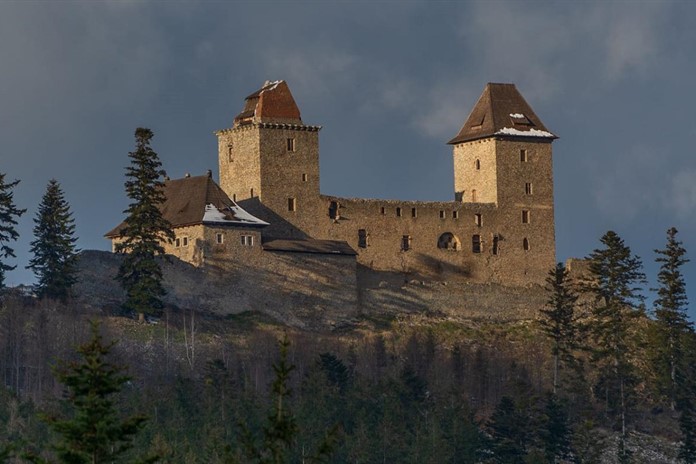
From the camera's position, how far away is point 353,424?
67.2 m

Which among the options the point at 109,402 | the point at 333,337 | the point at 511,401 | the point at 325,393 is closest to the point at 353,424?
the point at 325,393

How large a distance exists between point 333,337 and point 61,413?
59.6 feet

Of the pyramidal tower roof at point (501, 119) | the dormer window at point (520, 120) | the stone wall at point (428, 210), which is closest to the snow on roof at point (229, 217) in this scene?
the stone wall at point (428, 210)

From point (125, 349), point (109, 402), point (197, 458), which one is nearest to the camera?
point (109, 402)

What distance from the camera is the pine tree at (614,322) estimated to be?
79250 millimetres

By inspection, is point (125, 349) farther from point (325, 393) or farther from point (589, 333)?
point (589, 333)

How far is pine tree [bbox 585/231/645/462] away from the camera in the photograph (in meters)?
79.2

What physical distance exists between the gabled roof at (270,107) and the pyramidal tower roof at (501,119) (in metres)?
8.98

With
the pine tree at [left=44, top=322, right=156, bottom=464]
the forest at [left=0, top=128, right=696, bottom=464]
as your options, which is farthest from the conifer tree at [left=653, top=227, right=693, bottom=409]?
the pine tree at [left=44, top=322, right=156, bottom=464]

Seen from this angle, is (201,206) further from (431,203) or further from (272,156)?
(431,203)

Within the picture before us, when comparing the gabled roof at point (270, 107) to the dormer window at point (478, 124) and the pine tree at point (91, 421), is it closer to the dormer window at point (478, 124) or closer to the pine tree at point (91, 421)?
the dormer window at point (478, 124)

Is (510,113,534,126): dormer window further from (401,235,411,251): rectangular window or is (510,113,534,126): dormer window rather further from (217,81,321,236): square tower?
(217,81,321,236): square tower

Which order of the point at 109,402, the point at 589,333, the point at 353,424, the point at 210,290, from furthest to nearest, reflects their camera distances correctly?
the point at 589,333 → the point at 210,290 → the point at 353,424 → the point at 109,402

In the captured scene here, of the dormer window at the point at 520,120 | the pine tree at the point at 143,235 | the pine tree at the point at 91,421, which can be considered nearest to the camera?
the pine tree at the point at 91,421
